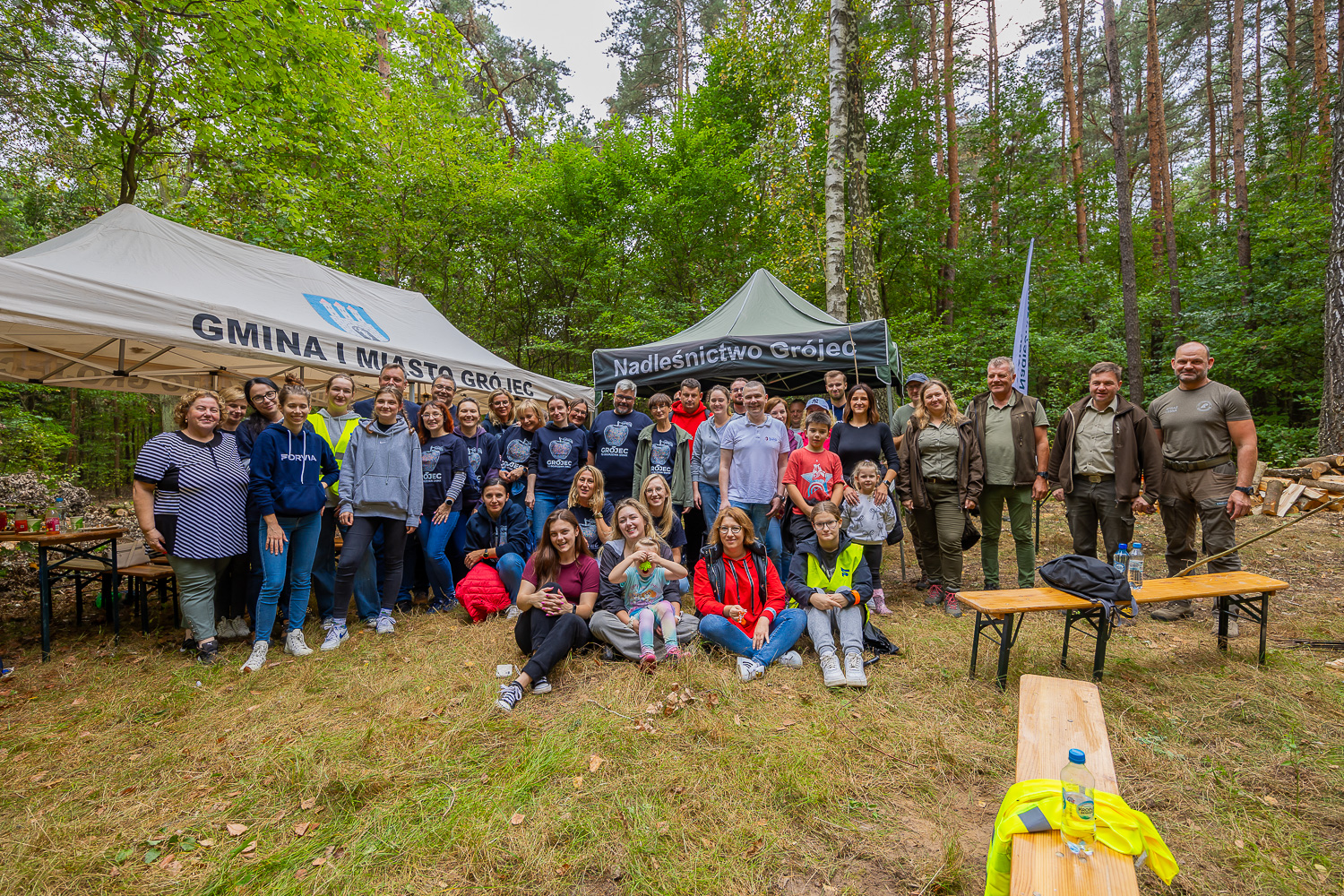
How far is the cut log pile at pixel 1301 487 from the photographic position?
6.85 meters

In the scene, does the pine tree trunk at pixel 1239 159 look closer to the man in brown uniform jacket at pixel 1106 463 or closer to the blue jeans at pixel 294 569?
the man in brown uniform jacket at pixel 1106 463

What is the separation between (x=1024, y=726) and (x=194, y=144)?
34.1 feet

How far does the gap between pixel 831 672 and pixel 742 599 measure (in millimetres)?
747

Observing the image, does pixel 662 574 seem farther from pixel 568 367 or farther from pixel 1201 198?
pixel 1201 198

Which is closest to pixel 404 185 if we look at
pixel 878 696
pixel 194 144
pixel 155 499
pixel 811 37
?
pixel 194 144

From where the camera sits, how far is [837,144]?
7.26 m

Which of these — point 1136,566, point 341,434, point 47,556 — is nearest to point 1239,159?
point 1136,566

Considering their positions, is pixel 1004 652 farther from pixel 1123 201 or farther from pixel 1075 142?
pixel 1075 142

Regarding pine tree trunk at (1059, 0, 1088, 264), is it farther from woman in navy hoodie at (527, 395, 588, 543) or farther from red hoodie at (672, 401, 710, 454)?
woman in navy hoodie at (527, 395, 588, 543)

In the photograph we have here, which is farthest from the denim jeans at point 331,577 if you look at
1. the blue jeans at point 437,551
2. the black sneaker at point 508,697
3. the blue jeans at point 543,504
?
the black sneaker at point 508,697

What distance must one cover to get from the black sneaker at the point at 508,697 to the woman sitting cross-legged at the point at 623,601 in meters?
0.64

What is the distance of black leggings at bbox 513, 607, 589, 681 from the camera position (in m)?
3.35

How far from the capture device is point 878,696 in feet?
10.6

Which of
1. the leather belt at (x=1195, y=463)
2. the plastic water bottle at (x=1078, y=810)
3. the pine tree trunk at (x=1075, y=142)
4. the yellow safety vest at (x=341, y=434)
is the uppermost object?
the pine tree trunk at (x=1075, y=142)
